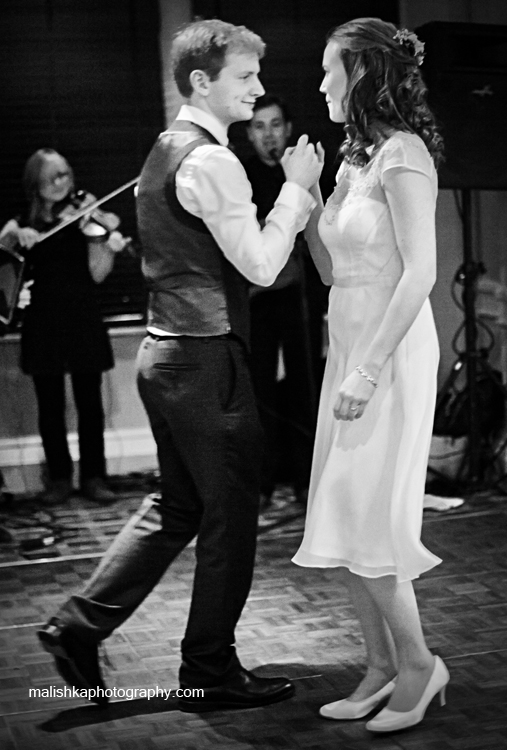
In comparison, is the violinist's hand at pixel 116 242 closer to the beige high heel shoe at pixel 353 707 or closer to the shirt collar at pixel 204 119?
the shirt collar at pixel 204 119

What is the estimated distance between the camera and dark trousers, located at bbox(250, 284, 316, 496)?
183 inches

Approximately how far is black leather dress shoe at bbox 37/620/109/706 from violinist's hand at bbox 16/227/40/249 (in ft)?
8.15

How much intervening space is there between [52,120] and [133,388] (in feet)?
4.42

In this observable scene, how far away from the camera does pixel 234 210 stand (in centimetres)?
235

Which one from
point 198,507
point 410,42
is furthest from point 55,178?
point 410,42

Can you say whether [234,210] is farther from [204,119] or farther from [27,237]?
[27,237]

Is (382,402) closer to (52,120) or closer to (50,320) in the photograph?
(50,320)

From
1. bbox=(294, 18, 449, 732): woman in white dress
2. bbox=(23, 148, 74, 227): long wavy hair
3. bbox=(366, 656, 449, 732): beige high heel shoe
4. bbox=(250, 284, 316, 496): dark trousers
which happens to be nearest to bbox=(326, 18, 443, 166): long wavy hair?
bbox=(294, 18, 449, 732): woman in white dress

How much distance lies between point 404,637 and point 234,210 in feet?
3.21

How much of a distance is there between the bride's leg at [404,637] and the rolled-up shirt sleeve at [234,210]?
709 millimetres

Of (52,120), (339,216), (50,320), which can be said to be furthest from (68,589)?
(52,120)

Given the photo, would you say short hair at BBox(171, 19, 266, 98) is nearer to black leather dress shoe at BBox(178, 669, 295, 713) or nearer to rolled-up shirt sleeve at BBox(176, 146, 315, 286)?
rolled-up shirt sleeve at BBox(176, 146, 315, 286)

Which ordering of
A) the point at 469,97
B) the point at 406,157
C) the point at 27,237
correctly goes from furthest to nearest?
the point at 27,237 < the point at 469,97 < the point at 406,157

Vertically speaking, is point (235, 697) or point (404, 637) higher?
point (404, 637)
